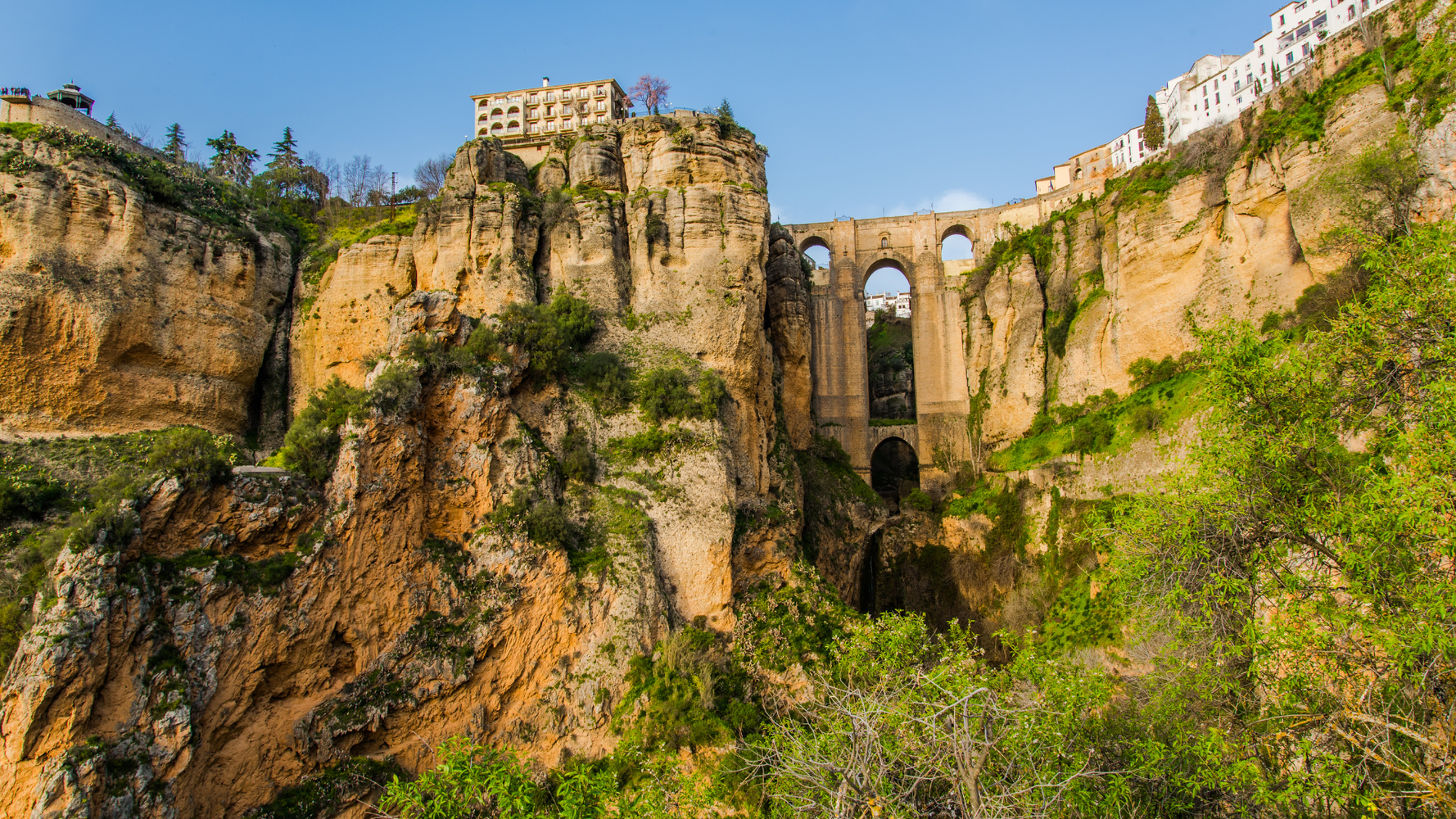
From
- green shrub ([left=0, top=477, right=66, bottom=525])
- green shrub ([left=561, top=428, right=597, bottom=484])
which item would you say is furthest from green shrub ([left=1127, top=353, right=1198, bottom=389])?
green shrub ([left=0, top=477, right=66, bottom=525])

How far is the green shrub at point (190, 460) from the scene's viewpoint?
1236 cm

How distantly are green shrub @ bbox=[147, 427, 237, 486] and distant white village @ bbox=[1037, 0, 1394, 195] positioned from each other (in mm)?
36079

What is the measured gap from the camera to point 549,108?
43.7 meters

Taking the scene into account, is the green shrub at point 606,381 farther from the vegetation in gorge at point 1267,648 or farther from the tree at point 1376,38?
the tree at point 1376,38

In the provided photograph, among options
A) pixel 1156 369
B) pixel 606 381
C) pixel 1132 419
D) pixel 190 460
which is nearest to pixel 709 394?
pixel 606 381

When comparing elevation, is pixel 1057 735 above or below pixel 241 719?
above

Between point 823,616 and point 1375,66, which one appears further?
point 1375,66

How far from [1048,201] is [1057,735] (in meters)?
31.7

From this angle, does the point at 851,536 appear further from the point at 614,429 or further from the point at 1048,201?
the point at 1048,201

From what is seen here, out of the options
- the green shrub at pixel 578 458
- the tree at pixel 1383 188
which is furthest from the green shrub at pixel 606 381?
the tree at pixel 1383 188

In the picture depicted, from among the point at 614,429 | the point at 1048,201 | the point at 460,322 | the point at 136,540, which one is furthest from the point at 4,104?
the point at 1048,201

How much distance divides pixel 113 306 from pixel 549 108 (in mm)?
28934

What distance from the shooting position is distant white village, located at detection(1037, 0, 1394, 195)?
3731 cm

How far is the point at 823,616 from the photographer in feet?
60.0
